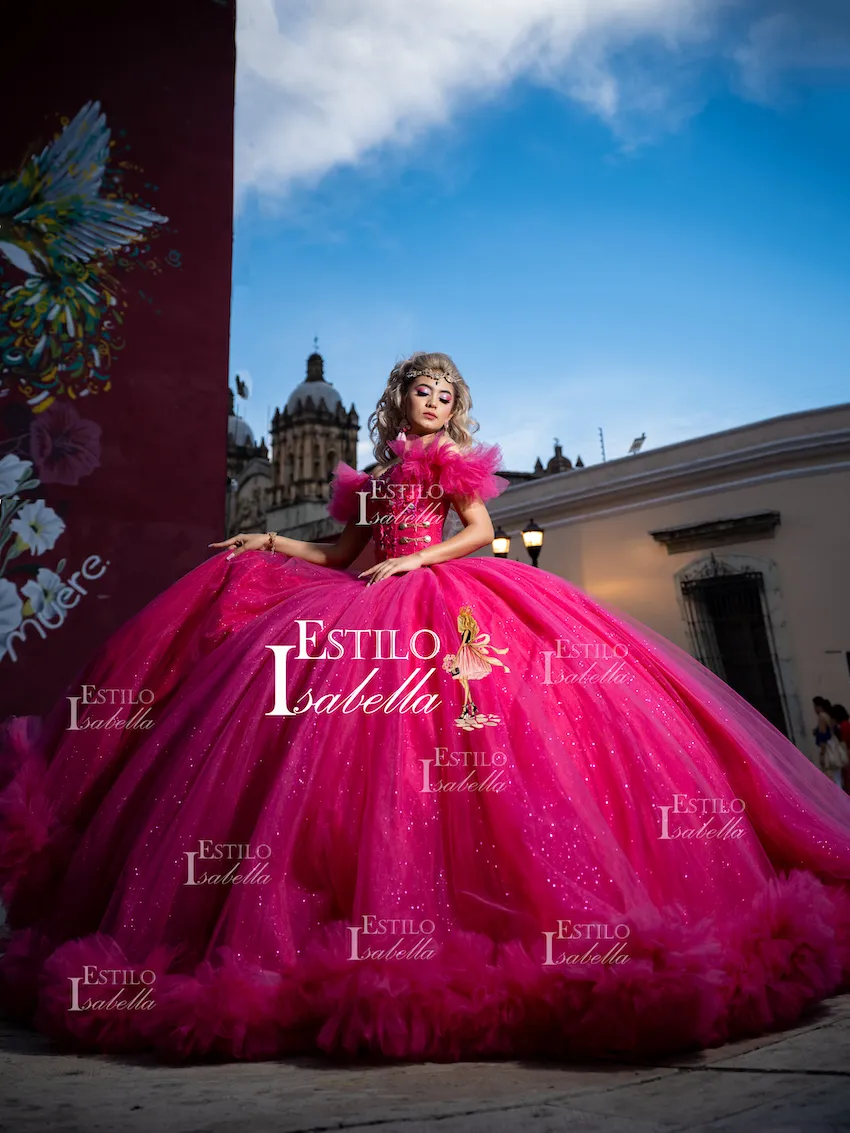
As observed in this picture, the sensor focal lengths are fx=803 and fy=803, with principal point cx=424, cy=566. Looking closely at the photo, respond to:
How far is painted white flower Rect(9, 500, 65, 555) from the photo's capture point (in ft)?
15.0

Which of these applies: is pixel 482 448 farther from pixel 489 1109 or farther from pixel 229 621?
pixel 489 1109

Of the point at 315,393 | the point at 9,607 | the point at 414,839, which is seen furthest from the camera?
the point at 315,393

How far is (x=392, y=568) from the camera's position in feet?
7.72

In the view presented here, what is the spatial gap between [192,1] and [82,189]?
1.66 metres

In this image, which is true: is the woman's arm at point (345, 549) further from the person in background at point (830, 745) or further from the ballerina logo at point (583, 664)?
the person in background at point (830, 745)

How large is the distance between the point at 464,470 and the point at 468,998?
1.66 meters

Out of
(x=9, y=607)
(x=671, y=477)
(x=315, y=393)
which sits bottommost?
(x=9, y=607)

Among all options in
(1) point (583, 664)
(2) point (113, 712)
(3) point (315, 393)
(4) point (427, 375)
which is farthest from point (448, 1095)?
(3) point (315, 393)

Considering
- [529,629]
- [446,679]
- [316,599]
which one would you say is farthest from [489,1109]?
[316,599]

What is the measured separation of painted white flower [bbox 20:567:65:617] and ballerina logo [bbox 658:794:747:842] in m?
3.89

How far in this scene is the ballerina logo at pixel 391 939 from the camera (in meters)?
1.44

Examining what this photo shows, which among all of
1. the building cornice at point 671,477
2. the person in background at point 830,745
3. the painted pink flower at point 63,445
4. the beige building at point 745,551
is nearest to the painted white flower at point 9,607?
the painted pink flower at point 63,445

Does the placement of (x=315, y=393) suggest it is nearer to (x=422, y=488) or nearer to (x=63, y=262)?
(x=63, y=262)

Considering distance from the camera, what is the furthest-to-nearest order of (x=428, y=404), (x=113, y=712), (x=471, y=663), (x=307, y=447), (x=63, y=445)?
(x=307, y=447)
(x=63, y=445)
(x=428, y=404)
(x=113, y=712)
(x=471, y=663)
